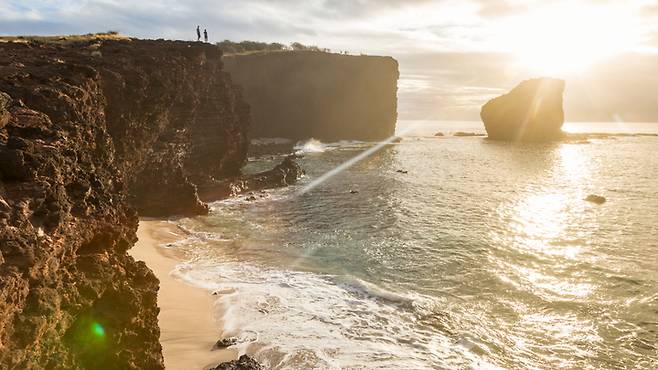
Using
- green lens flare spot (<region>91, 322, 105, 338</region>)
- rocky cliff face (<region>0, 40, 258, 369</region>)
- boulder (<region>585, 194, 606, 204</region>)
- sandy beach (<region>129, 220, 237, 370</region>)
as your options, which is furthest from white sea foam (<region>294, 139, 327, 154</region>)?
green lens flare spot (<region>91, 322, 105, 338</region>)

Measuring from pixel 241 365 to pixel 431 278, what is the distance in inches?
416

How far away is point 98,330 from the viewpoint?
8156 millimetres

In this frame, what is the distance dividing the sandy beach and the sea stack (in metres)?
120

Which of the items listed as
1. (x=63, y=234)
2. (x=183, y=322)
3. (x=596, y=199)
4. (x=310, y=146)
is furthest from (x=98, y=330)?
(x=310, y=146)

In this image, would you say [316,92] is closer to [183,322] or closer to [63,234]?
[183,322]

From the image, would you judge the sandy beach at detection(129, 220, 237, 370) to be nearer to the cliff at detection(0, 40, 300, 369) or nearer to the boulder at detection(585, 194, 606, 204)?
the cliff at detection(0, 40, 300, 369)

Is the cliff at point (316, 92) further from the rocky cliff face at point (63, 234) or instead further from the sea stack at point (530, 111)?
the rocky cliff face at point (63, 234)

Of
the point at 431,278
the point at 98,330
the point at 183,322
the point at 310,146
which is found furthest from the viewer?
the point at 310,146

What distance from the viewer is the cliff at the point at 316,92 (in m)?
106

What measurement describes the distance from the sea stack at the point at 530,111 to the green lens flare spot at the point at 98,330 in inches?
5029

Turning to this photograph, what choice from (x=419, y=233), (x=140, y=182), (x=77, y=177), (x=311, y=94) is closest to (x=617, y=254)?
(x=419, y=233)

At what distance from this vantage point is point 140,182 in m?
28.3

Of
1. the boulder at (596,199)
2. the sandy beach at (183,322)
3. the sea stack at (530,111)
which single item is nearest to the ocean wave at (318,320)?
the sandy beach at (183,322)

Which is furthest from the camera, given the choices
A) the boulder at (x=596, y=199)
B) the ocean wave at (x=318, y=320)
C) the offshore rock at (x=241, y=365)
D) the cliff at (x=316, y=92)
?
the cliff at (x=316, y=92)
